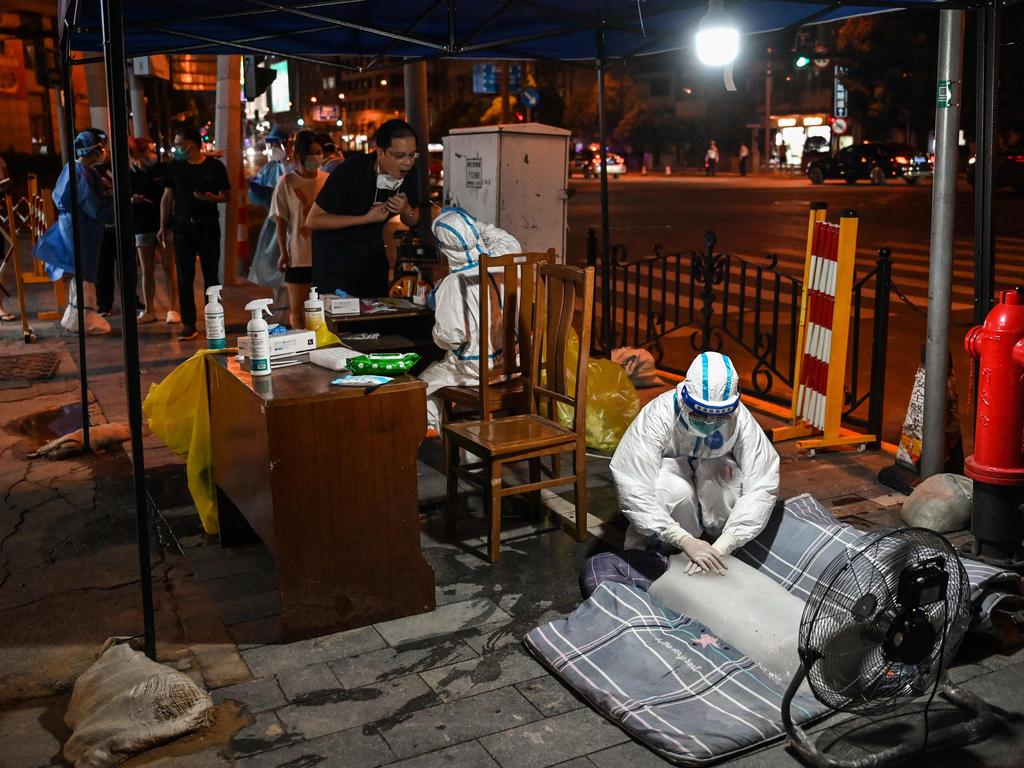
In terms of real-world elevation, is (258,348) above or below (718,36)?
below

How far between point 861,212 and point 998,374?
758 inches

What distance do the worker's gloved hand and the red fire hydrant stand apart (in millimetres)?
1476

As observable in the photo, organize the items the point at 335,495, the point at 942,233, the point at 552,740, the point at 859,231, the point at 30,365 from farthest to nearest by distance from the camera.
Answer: the point at 859,231 → the point at 30,365 → the point at 942,233 → the point at 335,495 → the point at 552,740

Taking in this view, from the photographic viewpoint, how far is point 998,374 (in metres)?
4.59

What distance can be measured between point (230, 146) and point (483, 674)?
463 inches

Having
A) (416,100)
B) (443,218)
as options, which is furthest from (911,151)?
(443,218)

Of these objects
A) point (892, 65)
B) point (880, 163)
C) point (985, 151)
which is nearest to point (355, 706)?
point (985, 151)

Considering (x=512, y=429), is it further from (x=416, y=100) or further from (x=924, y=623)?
(x=416, y=100)

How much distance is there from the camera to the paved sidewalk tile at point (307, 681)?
372 centimetres

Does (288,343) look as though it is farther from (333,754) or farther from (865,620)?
(865,620)

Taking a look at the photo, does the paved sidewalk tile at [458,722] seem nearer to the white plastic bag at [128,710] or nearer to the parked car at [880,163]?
the white plastic bag at [128,710]

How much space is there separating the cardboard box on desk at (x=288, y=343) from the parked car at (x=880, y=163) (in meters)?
30.8

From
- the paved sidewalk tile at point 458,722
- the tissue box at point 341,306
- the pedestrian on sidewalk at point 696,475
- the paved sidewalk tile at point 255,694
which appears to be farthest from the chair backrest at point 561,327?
the paved sidewalk tile at point 255,694

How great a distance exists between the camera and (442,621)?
428cm
